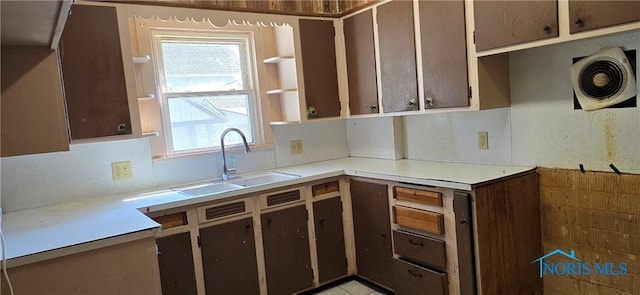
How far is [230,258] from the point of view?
2480 millimetres

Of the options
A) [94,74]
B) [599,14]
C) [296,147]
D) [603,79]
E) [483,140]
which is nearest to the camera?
[599,14]

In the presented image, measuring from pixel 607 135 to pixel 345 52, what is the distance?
179cm

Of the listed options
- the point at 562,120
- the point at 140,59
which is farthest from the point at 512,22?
the point at 140,59

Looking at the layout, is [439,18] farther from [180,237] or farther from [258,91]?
[180,237]

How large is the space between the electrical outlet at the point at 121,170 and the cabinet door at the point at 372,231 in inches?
57.6

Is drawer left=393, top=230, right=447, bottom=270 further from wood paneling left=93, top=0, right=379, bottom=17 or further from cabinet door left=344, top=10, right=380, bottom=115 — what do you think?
wood paneling left=93, top=0, right=379, bottom=17

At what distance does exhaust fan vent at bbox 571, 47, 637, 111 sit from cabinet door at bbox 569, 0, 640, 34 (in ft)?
1.06

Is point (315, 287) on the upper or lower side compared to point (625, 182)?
lower

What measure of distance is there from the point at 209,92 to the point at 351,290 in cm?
171

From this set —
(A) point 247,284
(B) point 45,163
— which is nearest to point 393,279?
(A) point 247,284

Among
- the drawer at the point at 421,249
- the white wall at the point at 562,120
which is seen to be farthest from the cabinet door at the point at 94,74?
the white wall at the point at 562,120

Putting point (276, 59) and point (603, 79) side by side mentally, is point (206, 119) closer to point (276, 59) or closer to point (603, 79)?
point (276, 59)

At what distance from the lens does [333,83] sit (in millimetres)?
3164

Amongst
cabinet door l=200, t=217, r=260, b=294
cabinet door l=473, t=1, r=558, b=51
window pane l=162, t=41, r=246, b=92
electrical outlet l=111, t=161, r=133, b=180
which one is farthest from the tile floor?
cabinet door l=473, t=1, r=558, b=51
